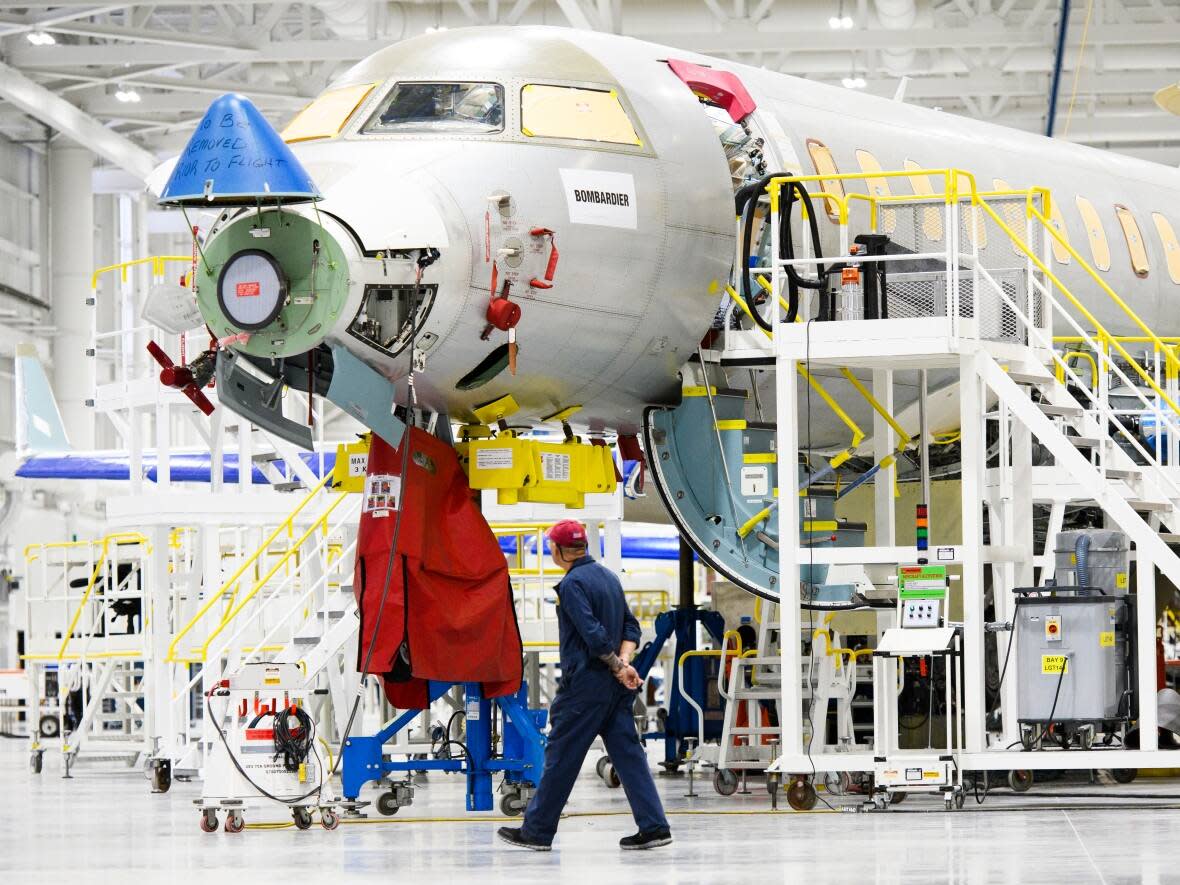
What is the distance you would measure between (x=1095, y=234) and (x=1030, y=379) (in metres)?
4.52

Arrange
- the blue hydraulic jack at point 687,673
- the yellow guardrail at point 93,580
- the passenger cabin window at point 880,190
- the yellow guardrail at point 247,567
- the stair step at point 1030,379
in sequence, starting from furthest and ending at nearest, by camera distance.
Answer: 1. the yellow guardrail at point 93,580
2. the blue hydraulic jack at point 687,673
3. the yellow guardrail at point 247,567
4. the passenger cabin window at point 880,190
5. the stair step at point 1030,379

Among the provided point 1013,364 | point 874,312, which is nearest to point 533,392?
point 874,312

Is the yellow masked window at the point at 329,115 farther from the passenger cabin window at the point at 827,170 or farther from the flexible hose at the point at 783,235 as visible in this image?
the passenger cabin window at the point at 827,170

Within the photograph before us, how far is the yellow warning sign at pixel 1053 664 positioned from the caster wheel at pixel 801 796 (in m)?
1.93

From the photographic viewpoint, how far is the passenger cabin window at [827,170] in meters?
15.6

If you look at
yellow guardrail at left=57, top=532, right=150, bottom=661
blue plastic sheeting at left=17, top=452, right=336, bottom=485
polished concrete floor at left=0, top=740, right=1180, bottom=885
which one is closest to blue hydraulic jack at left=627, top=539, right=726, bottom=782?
polished concrete floor at left=0, top=740, right=1180, bottom=885

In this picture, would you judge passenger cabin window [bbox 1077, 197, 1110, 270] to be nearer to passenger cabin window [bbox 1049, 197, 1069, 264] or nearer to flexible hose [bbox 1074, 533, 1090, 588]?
passenger cabin window [bbox 1049, 197, 1069, 264]

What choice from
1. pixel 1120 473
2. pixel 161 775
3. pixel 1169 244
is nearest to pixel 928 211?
pixel 1120 473

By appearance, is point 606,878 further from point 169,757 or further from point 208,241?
point 169,757

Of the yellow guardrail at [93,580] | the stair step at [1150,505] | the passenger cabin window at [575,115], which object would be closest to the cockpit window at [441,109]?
the passenger cabin window at [575,115]

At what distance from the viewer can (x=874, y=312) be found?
14.7 m

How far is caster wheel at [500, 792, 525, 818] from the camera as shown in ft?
48.2

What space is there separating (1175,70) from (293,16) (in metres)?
17.9

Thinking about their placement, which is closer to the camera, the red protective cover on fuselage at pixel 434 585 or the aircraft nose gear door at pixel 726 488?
the red protective cover on fuselage at pixel 434 585
